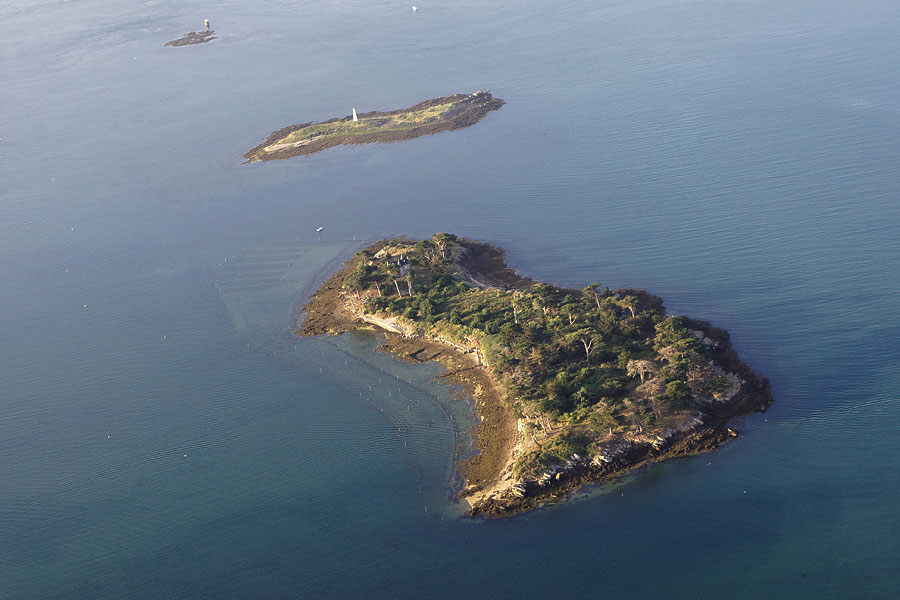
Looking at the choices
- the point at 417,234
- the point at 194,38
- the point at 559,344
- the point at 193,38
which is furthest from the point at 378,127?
the point at 193,38

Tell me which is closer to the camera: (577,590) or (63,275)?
(577,590)

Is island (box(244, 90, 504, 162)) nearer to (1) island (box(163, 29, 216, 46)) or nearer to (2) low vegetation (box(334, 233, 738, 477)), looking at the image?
(2) low vegetation (box(334, 233, 738, 477))

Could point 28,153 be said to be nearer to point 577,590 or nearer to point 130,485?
point 130,485

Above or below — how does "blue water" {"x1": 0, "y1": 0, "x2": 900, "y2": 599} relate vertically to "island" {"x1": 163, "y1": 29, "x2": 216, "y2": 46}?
below

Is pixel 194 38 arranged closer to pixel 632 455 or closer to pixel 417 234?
pixel 417 234

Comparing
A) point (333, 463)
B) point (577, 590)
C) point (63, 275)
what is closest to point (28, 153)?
point (63, 275)

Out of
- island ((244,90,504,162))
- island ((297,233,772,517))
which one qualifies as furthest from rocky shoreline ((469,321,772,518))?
island ((244,90,504,162))
